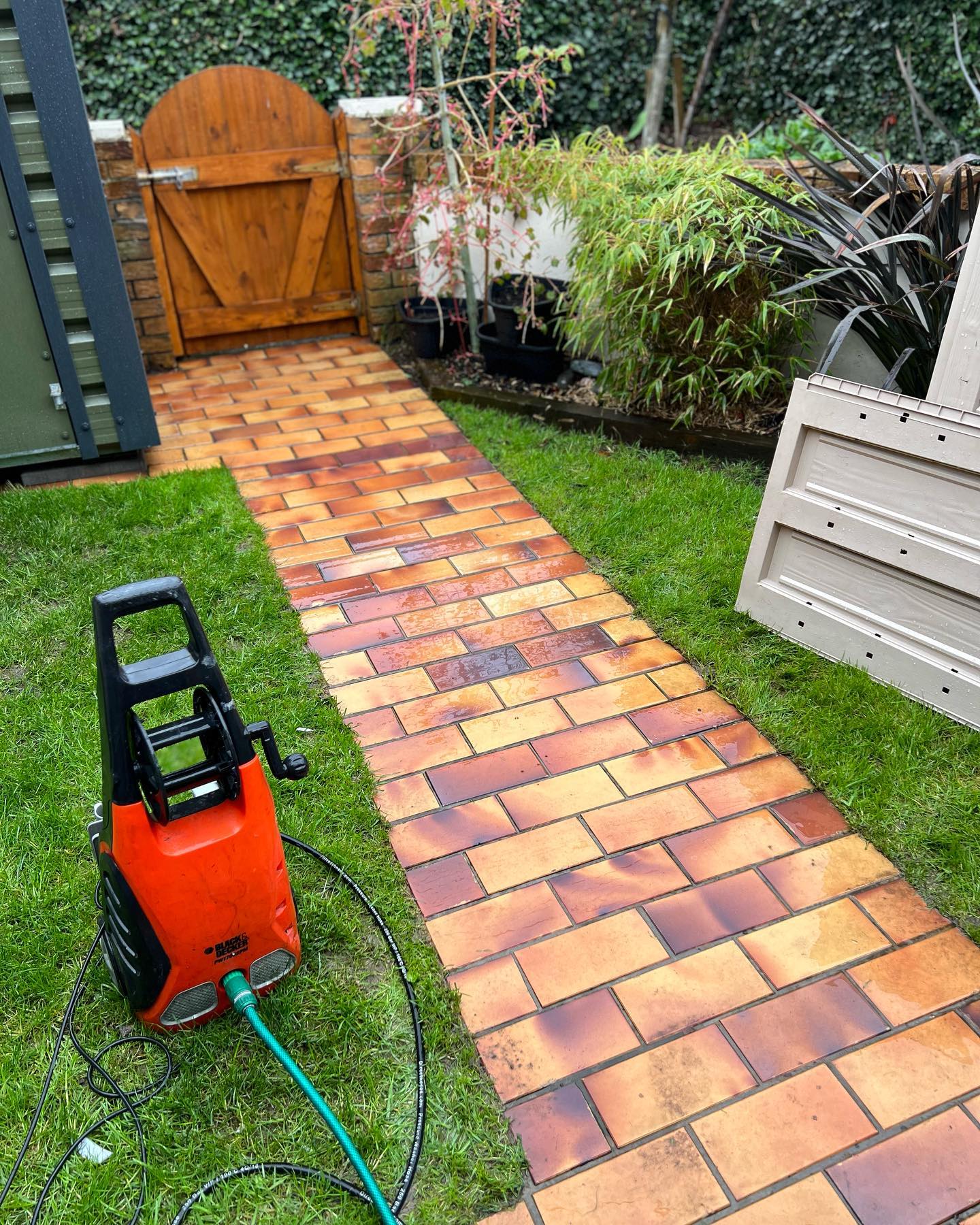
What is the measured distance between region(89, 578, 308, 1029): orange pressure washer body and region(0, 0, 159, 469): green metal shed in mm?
2710

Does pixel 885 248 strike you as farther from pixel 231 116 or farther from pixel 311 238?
pixel 231 116

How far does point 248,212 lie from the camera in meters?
5.35

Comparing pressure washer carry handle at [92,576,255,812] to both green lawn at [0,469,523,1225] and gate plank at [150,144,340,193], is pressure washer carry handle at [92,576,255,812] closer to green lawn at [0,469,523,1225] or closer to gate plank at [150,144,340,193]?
green lawn at [0,469,523,1225]

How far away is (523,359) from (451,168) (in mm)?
1039

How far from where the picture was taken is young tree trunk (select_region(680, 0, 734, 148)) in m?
7.20

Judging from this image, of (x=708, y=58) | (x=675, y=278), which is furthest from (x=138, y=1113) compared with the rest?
Result: (x=708, y=58)

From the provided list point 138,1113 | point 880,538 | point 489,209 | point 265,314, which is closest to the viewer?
point 138,1113

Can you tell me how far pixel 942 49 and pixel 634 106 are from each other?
2.64 metres

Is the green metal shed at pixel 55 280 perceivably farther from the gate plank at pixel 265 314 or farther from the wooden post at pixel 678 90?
the wooden post at pixel 678 90

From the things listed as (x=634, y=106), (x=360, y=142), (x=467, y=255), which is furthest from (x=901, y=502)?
(x=634, y=106)

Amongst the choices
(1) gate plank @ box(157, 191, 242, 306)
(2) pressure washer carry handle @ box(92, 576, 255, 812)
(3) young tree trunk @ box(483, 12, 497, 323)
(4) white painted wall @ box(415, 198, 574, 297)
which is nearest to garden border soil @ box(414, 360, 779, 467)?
(3) young tree trunk @ box(483, 12, 497, 323)

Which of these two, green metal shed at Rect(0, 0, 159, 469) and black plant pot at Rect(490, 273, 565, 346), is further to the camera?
black plant pot at Rect(490, 273, 565, 346)

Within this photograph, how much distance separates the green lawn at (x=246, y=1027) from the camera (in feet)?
5.10

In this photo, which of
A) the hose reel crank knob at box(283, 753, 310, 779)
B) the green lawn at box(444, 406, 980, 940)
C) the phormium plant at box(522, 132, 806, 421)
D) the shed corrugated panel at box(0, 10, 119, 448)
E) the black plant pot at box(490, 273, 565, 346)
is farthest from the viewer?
the black plant pot at box(490, 273, 565, 346)
